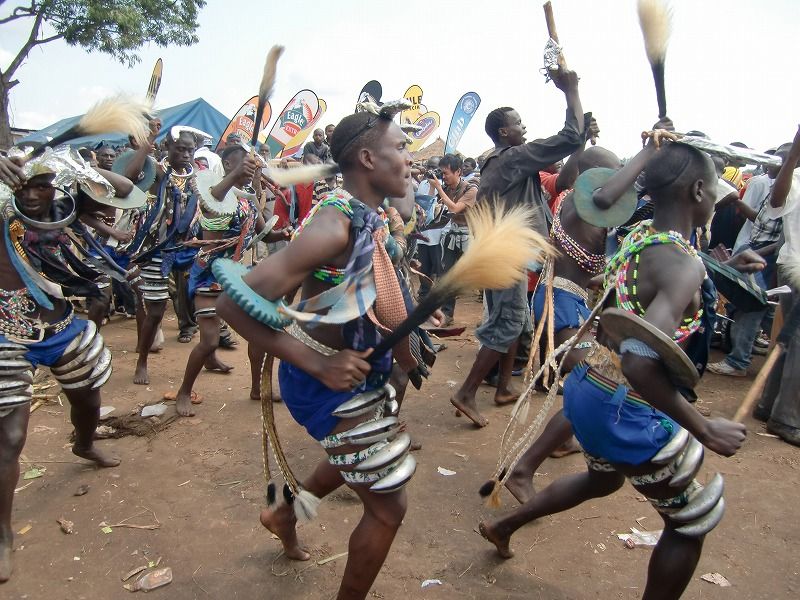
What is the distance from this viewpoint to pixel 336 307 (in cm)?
207

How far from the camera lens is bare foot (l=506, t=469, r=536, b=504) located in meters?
3.39

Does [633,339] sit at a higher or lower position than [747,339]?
higher

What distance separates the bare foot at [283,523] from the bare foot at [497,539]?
958mm

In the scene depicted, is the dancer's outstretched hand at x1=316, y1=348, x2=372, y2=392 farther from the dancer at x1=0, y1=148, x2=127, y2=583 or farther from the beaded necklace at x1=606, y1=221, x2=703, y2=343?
the dancer at x1=0, y1=148, x2=127, y2=583

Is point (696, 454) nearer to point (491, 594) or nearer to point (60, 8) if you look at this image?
point (491, 594)

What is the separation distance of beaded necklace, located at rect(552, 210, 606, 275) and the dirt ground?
138 cm

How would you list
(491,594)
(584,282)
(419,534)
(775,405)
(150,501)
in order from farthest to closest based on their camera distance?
(775,405), (584,282), (150,501), (419,534), (491,594)

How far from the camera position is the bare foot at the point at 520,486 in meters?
3.39

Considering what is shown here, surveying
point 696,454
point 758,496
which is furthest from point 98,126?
point 758,496

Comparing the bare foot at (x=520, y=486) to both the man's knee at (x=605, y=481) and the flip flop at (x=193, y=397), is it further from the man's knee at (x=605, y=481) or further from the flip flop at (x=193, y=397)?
the flip flop at (x=193, y=397)

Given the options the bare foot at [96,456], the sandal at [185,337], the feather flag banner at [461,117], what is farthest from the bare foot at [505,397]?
the feather flag banner at [461,117]

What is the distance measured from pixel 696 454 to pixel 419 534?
1.62m

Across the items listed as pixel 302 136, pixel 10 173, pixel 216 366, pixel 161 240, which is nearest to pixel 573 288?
pixel 10 173

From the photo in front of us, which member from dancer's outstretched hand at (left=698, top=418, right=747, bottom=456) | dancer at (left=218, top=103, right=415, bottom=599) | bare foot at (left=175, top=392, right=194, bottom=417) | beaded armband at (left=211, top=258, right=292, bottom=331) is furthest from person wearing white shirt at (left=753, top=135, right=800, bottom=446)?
bare foot at (left=175, top=392, right=194, bottom=417)
